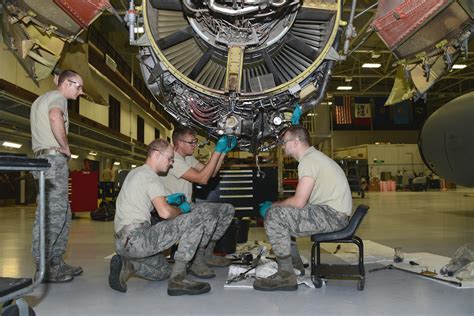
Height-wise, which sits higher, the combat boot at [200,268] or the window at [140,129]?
the window at [140,129]

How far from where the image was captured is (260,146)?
3420 millimetres

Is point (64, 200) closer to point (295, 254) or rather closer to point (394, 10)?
point (295, 254)

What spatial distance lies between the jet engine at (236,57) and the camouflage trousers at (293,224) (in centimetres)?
64

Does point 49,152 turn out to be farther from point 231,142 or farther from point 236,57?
point 236,57

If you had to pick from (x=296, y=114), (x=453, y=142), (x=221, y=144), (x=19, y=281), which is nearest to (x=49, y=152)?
(x=221, y=144)

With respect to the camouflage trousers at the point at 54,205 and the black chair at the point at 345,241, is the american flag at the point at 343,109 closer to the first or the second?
the black chair at the point at 345,241

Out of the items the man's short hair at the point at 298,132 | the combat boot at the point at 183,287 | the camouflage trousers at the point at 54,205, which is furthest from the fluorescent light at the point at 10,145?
the man's short hair at the point at 298,132

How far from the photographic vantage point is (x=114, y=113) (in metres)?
16.6

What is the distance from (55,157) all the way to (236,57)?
1.64 meters

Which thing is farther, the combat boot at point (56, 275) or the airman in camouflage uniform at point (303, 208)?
the combat boot at point (56, 275)

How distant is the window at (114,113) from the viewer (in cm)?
1612

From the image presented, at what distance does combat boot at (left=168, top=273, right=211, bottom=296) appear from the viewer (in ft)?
9.32

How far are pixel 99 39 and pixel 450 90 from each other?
24.8 metres

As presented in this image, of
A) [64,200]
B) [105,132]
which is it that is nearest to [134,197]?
[64,200]
